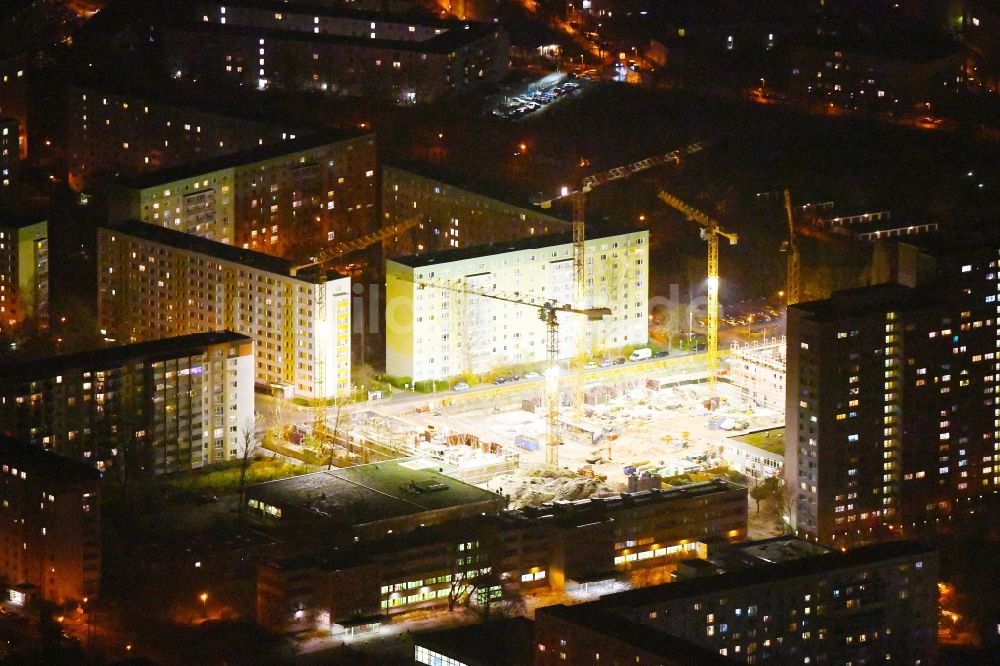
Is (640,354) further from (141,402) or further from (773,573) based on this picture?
(773,573)

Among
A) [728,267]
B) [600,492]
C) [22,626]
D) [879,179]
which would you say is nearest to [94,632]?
[22,626]

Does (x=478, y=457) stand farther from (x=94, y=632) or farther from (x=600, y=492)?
(x=94, y=632)

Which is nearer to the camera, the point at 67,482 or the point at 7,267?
the point at 67,482

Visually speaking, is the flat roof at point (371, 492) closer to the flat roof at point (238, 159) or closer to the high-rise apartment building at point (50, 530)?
the high-rise apartment building at point (50, 530)

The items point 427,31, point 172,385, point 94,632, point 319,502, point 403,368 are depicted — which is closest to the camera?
point 94,632

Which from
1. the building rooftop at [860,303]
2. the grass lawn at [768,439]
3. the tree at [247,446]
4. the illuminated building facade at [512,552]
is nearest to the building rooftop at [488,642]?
the illuminated building facade at [512,552]

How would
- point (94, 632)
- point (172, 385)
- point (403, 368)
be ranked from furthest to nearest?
point (403, 368) < point (172, 385) < point (94, 632)
